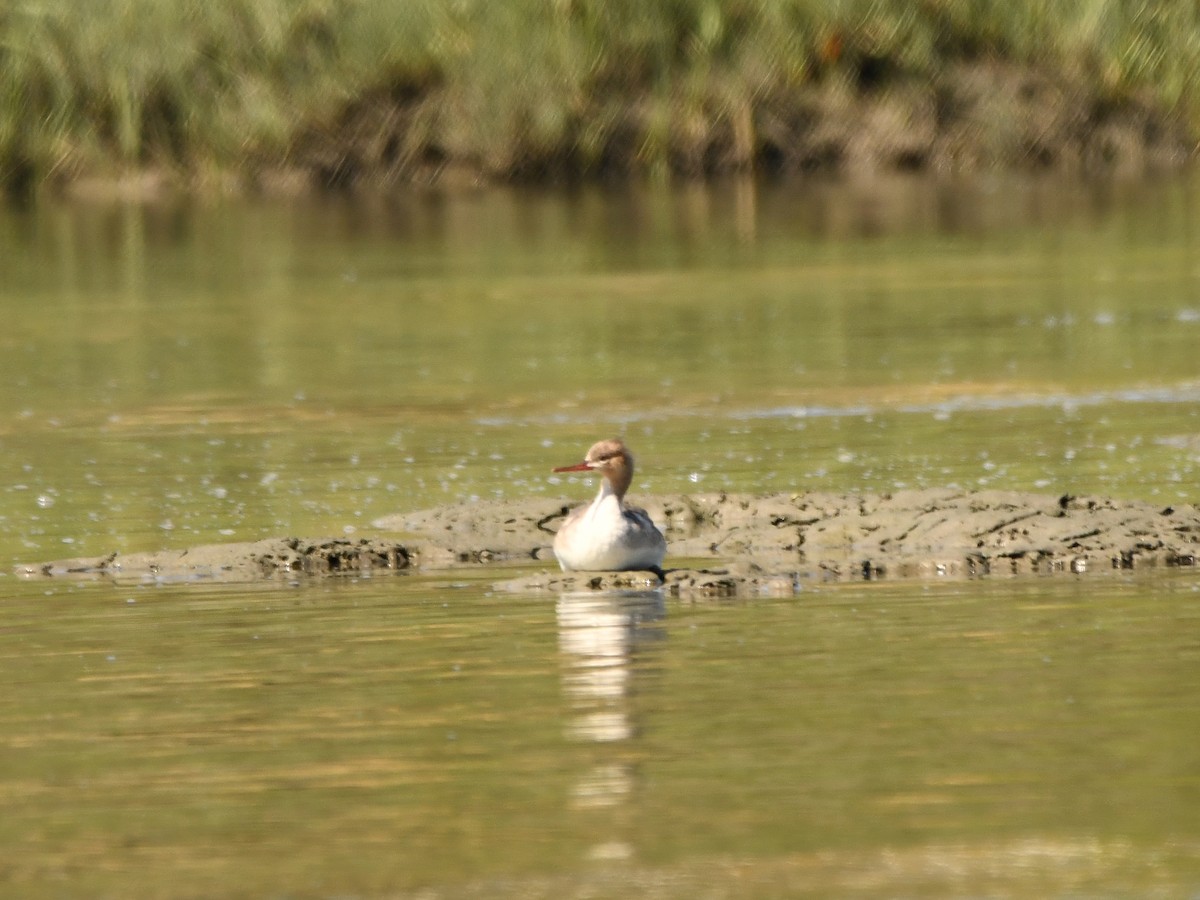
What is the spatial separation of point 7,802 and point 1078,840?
7.70ft

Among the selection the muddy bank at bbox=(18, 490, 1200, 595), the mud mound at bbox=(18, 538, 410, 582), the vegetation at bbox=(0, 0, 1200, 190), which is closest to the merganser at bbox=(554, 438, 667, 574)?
the muddy bank at bbox=(18, 490, 1200, 595)

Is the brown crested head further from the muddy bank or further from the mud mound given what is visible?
the mud mound

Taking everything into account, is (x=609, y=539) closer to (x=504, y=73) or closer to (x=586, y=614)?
(x=586, y=614)

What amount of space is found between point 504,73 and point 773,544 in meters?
20.8

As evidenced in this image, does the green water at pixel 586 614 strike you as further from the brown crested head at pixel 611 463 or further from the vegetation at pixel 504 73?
the vegetation at pixel 504 73

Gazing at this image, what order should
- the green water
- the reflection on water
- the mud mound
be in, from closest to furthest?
1. the green water
2. the reflection on water
3. the mud mound

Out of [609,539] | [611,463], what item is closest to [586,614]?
[609,539]

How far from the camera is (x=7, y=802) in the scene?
6.71 m

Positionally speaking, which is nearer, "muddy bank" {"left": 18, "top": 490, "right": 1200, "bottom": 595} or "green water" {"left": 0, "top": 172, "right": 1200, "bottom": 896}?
"green water" {"left": 0, "top": 172, "right": 1200, "bottom": 896}

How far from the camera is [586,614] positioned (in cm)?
913

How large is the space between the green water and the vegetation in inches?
279

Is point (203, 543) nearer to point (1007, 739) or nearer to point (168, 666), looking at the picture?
point (168, 666)

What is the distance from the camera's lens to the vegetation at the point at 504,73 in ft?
101

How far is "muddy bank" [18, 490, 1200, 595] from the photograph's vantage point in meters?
9.73
